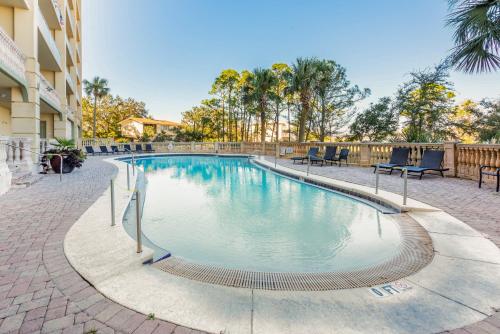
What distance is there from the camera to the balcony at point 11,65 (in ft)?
25.7

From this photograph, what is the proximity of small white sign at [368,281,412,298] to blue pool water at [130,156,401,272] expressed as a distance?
3.23 ft

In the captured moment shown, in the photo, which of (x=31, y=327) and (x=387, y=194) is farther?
(x=387, y=194)

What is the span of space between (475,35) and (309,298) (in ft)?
28.1

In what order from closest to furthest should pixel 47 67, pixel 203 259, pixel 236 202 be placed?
pixel 203 259
pixel 236 202
pixel 47 67

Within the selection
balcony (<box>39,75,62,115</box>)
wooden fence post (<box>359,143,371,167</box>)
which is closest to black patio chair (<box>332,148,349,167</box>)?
wooden fence post (<box>359,143,371,167</box>)

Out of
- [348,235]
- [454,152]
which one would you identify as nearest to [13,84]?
[348,235]

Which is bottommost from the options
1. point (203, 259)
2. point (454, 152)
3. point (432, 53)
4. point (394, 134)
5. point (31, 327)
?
point (203, 259)

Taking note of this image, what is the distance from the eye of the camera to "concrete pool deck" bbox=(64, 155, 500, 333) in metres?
1.95

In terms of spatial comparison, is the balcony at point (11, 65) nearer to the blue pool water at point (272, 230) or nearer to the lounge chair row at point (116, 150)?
the blue pool water at point (272, 230)

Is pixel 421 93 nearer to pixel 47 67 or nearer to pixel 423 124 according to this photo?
pixel 423 124

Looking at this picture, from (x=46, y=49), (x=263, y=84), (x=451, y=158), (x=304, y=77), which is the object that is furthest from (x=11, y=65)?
(x=263, y=84)

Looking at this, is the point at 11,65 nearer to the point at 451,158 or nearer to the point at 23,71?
the point at 23,71

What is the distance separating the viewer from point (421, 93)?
63.6 feet

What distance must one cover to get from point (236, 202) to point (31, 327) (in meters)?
5.51
